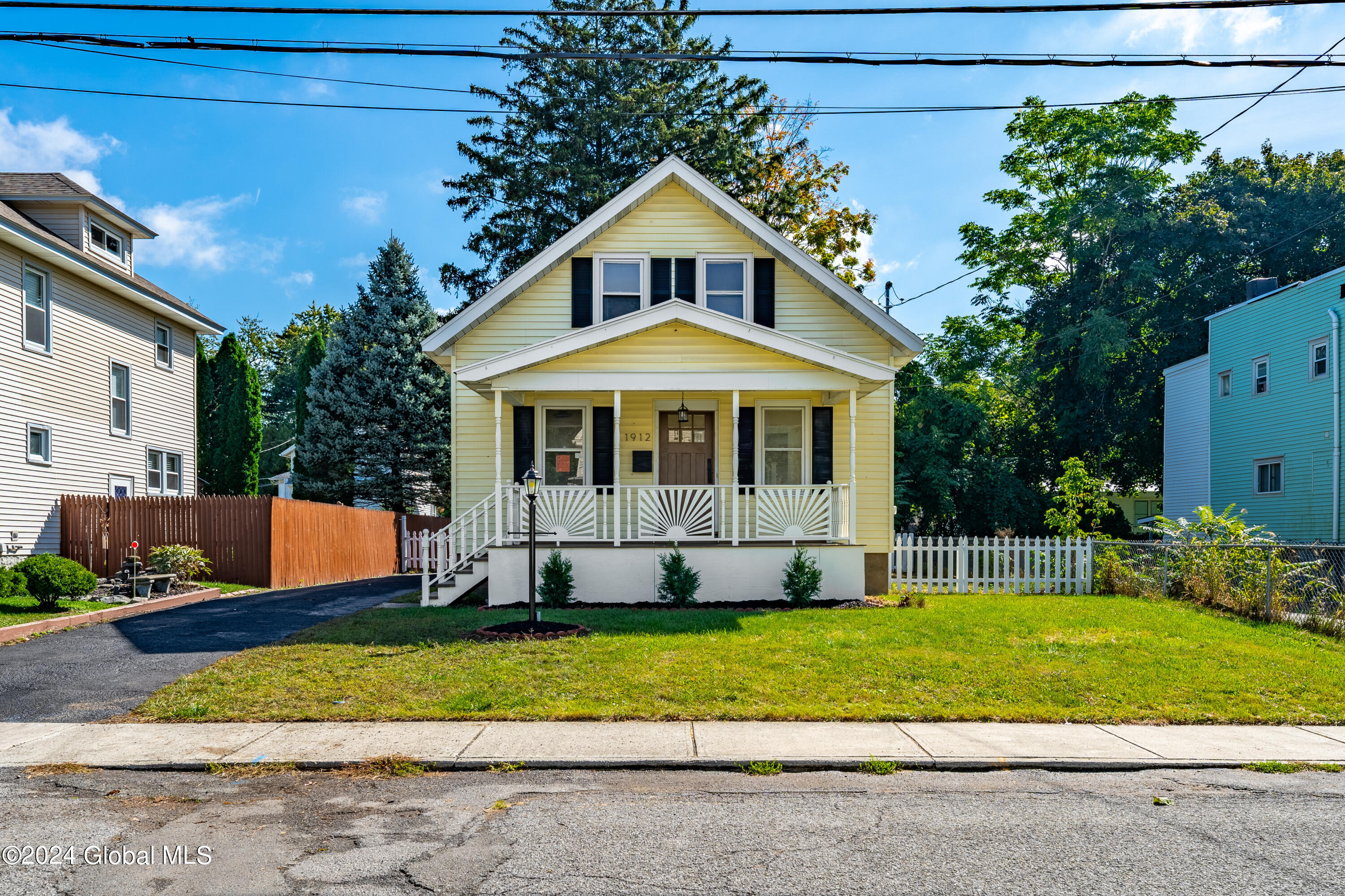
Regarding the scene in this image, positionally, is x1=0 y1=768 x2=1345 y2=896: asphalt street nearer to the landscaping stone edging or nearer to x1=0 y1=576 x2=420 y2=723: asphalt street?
x1=0 y1=576 x2=420 y2=723: asphalt street

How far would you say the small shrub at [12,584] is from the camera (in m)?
12.9

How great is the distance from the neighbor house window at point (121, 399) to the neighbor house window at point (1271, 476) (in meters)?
30.2

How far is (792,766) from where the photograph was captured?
20.6 feet

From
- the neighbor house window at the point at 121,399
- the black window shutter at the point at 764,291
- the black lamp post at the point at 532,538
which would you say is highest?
the black window shutter at the point at 764,291

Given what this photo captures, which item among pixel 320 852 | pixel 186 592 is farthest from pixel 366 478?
pixel 320 852

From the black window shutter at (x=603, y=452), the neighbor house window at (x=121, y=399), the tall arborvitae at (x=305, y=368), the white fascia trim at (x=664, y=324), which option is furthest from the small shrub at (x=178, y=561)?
the tall arborvitae at (x=305, y=368)

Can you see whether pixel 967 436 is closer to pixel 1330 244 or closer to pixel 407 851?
pixel 1330 244

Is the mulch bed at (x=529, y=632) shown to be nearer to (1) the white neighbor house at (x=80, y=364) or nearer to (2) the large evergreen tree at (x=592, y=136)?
(1) the white neighbor house at (x=80, y=364)

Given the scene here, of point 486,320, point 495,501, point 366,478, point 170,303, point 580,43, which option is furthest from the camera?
point 580,43

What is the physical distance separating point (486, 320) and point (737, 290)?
4.81 meters

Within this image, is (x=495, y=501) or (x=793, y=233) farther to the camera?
(x=793, y=233)

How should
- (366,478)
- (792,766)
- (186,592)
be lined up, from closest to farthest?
1. (792,766)
2. (186,592)
3. (366,478)

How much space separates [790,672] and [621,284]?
392 inches

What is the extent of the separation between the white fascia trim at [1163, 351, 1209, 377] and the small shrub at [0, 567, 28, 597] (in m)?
31.0
